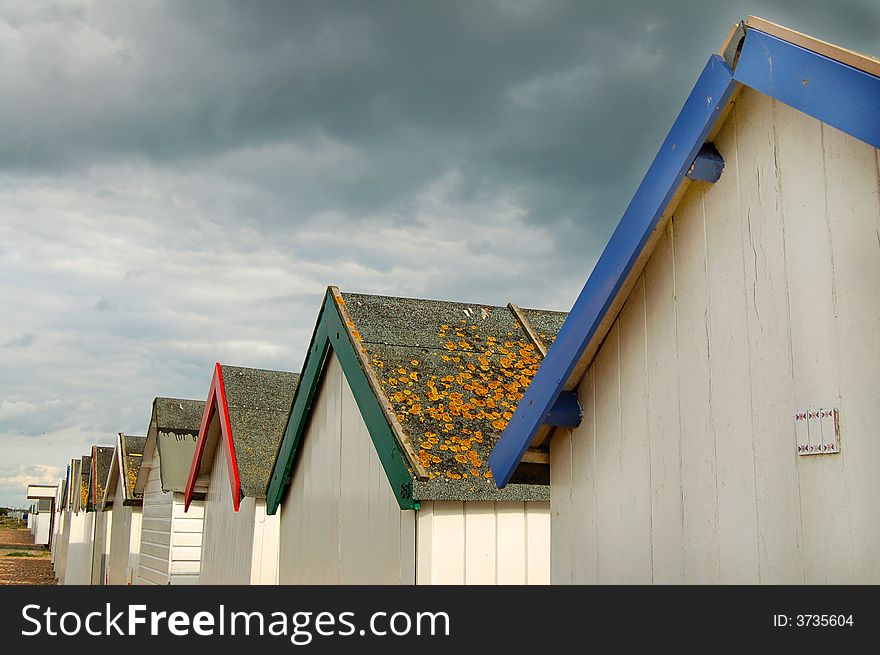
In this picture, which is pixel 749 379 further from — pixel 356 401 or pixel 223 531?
pixel 223 531

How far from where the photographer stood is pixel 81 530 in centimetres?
3253

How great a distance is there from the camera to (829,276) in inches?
127

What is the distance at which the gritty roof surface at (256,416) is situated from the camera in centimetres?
1030

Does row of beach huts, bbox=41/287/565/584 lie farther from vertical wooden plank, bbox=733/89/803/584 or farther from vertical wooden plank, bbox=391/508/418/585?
vertical wooden plank, bbox=733/89/803/584

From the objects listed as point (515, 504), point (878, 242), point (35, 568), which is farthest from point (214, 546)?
point (35, 568)

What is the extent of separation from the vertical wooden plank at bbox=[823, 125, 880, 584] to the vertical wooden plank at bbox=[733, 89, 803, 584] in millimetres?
255

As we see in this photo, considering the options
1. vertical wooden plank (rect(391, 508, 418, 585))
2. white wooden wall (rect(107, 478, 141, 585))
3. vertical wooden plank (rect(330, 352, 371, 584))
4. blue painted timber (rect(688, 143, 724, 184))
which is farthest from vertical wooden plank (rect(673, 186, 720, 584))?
white wooden wall (rect(107, 478, 141, 585))

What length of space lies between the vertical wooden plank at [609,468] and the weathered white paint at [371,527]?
1.52 meters

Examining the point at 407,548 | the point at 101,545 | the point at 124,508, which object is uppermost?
the point at 124,508

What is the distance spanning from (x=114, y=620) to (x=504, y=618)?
3.92ft

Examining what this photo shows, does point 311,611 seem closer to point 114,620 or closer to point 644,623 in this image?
point 114,620

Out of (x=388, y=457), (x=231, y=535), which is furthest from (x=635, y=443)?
(x=231, y=535)

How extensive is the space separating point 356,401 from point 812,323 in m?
4.03

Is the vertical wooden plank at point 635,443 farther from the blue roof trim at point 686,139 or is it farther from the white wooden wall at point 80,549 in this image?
the white wooden wall at point 80,549
